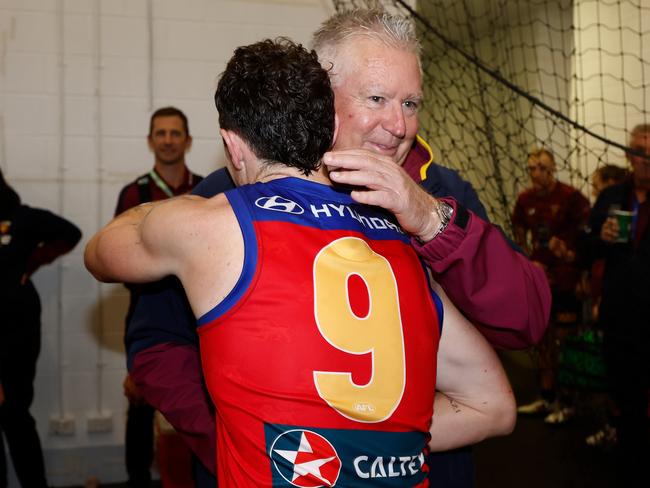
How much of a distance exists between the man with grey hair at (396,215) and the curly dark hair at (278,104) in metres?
0.06

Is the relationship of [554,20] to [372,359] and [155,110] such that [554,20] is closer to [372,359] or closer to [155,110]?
[155,110]

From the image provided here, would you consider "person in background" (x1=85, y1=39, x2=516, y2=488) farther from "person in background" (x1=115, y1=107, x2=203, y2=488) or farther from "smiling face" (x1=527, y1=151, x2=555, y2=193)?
"smiling face" (x1=527, y1=151, x2=555, y2=193)

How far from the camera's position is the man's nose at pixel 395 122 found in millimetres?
1608

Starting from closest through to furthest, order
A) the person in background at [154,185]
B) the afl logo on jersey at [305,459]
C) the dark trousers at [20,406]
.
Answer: the afl logo on jersey at [305,459] → the dark trousers at [20,406] → the person in background at [154,185]

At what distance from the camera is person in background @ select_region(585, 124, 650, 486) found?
3.73 m

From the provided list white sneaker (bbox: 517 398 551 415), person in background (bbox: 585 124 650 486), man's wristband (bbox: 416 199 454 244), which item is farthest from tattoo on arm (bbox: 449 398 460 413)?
white sneaker (bbox: 517 398 551 415)

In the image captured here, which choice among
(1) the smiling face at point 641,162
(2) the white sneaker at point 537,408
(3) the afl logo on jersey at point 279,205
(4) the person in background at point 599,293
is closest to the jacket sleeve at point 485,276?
(3) the afl logo on jersey at point 279,205

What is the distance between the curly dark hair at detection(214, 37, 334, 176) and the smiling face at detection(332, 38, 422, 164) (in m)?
0.37

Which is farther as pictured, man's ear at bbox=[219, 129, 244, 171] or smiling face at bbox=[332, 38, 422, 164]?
smiling face at bbox=[332, 38, 422, 164]

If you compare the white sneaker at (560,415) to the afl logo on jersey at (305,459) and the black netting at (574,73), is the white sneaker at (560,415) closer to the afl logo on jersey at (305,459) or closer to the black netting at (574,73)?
the black netting at (574,73)

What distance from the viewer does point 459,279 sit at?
125 centimetres

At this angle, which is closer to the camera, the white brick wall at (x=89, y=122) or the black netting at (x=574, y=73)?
the white brick wall at (x=89, y=122)

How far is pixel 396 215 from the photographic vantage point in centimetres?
122

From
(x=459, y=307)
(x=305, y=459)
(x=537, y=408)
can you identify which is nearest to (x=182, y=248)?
(x=305, y=459)
